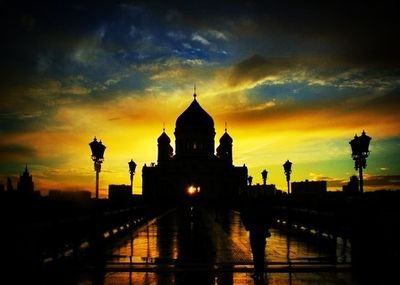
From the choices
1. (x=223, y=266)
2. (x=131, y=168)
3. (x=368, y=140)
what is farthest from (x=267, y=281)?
(x=131, y=168)

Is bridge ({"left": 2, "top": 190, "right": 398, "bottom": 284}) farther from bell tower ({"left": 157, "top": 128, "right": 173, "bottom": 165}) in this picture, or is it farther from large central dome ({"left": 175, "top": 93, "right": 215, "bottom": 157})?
bell tower ({"left": 157, "top": 128, "right": 173, "bottom": 165})

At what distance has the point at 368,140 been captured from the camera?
2720 centimetres

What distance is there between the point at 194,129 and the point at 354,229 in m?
95.6

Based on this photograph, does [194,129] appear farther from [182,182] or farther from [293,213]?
[293,213]

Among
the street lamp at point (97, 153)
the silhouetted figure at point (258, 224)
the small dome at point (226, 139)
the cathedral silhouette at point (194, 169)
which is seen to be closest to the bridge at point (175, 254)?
the silhouetted figure at point (258, 224)

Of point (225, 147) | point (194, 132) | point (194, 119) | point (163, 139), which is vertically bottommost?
point (225, 147)

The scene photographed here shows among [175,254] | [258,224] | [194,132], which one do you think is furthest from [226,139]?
[258,224]

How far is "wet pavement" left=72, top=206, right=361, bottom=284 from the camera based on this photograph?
11.5m

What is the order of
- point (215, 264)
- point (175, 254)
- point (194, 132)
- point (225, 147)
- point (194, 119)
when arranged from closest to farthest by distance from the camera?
point (215, 264) → point (175, 254) → point (194, 132) → point (194, 119) → point (225, 147)

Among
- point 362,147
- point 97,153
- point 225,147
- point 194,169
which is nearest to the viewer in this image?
point 362,147

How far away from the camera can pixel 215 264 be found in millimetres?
13797

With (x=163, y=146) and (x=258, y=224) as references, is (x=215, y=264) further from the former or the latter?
(x=163, y=146)

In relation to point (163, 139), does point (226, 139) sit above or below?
above

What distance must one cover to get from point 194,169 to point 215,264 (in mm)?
96001
